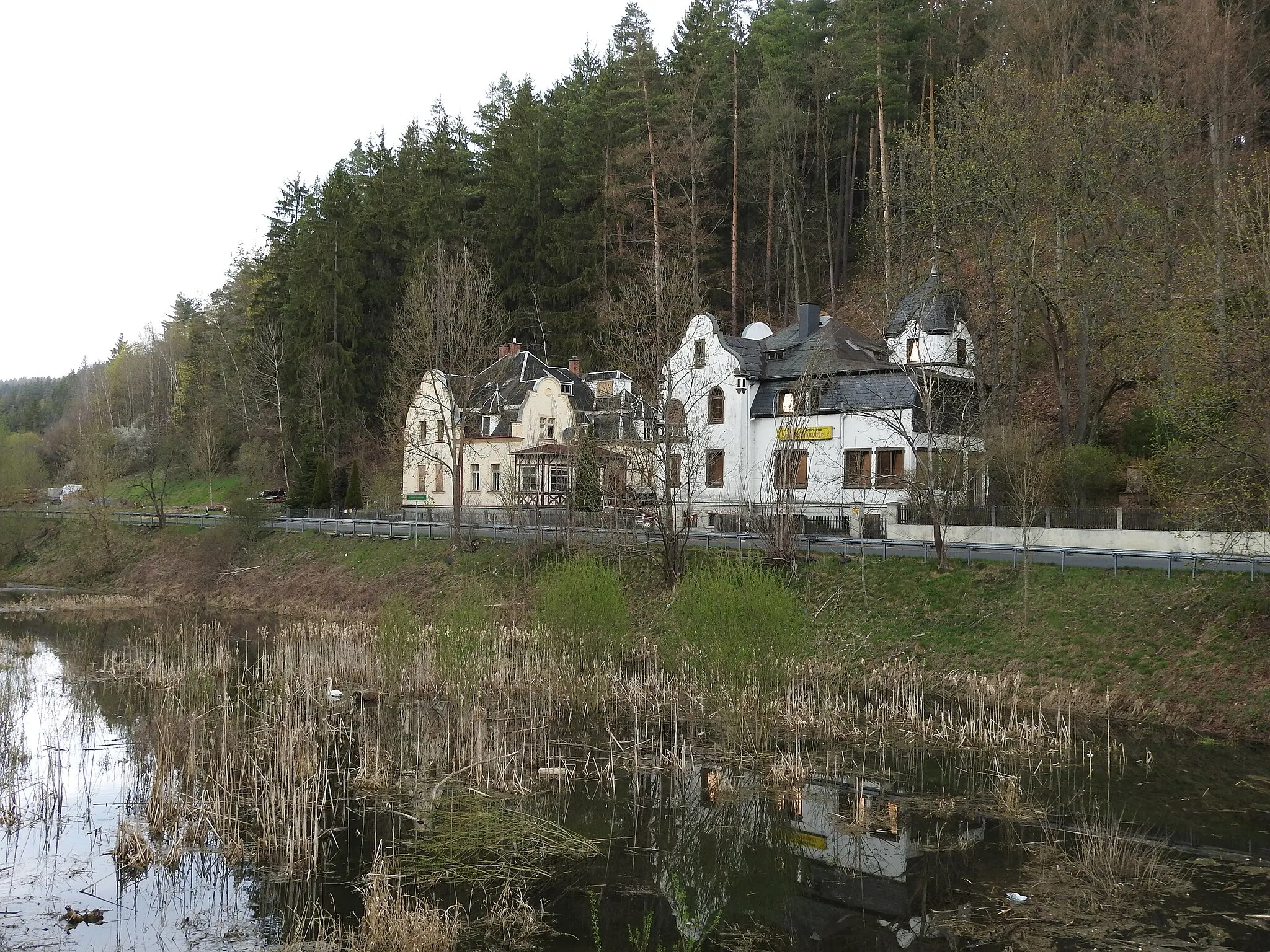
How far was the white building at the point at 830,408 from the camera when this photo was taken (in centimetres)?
3070

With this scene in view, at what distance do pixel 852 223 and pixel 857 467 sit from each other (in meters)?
27.6

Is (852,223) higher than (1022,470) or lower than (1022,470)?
higher

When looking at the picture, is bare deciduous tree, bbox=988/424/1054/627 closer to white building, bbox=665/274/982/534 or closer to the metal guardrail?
white building, bbox=665/274/982/534

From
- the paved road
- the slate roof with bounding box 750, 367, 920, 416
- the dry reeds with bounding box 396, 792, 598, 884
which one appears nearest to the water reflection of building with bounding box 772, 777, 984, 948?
the dry reeds with bounding box 396, 792, 598, 884

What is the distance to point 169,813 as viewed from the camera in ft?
42.3

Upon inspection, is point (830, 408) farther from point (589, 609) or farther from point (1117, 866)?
point (1117, 866)

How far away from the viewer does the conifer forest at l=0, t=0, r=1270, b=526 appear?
2828 centimetres

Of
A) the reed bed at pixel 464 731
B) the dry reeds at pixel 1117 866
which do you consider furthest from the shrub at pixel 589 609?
the dry reeds at pixel 1117 866

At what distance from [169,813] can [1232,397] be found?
19023 millimetres

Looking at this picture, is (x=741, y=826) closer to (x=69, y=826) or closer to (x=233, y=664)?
(x=69, y=826)

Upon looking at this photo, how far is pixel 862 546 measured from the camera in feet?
89.5

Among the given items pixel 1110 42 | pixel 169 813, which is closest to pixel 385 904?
pixel 169 813

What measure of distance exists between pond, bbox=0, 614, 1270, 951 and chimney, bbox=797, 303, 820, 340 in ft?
86.1

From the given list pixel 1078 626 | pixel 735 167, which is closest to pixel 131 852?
pixel 1078 626
